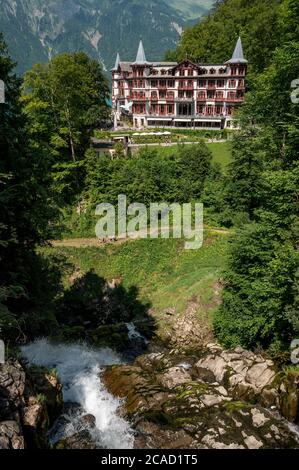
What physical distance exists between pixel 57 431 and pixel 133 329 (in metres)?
11.7

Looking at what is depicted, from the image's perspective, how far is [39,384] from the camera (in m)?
14.9

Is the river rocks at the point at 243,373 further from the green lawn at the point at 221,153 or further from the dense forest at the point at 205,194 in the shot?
the green lawn at the point at 221,153

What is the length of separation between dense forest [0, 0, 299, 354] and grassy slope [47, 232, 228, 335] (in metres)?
2.78

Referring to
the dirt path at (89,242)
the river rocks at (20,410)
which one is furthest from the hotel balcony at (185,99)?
the river rocks at (20,410)

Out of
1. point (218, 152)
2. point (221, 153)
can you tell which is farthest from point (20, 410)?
point (218, 152)

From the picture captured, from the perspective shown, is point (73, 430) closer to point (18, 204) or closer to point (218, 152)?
point (18, 204)

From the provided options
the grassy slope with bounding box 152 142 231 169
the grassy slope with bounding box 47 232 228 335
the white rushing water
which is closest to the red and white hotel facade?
the grassy slope with bounding box 152 142 231 169

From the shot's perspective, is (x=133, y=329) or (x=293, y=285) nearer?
(x=293, y=285)

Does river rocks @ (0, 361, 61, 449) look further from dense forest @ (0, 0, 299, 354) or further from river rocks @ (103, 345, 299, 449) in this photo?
river rocks @ (103, 345, 299, 449)

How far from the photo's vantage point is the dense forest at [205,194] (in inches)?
707

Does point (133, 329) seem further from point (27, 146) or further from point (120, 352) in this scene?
point (27, 146)

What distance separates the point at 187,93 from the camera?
242 feet
